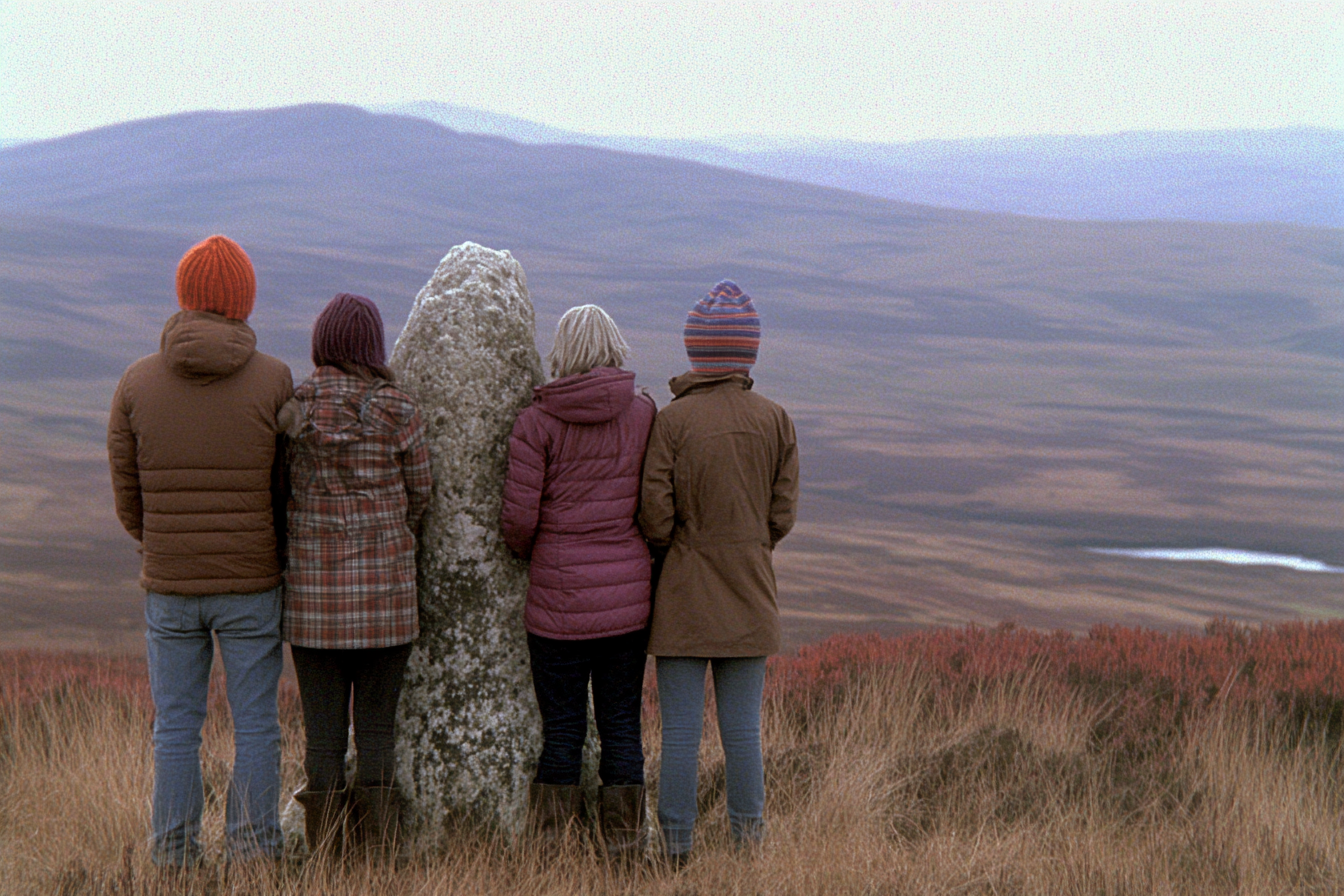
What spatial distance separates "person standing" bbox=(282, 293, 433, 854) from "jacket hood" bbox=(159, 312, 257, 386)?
256 millimetres

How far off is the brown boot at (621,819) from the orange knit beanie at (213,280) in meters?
2.31

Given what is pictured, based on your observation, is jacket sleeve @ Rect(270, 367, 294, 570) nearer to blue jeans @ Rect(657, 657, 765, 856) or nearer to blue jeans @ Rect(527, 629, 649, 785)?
blue jeans @ Rect(527, 629, 649, 785)

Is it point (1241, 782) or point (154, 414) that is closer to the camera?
point (154, 414)

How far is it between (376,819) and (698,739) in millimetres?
1304

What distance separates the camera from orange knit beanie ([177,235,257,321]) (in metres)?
4.04

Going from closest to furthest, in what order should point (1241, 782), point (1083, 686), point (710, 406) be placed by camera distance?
point (710, 406) < point (1241, 782) < point (1083, 686)

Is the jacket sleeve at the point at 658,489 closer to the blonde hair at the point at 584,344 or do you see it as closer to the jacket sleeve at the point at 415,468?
the blonde hair at the point at 584,344

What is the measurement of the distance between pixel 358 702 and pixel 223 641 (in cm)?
55

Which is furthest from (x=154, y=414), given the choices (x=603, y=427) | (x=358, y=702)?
(x=603, y=427)

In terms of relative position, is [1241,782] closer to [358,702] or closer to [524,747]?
[524,747]

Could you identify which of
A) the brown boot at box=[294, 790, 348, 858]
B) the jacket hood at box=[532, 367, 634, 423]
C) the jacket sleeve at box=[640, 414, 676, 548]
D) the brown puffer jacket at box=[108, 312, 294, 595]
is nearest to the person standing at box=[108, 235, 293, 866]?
the brown puffer jacket at box=[108, 312, 294, 595]

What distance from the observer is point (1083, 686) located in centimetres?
761

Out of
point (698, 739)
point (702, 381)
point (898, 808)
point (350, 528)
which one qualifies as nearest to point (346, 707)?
point (350, 528)

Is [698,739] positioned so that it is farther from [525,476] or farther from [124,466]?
[124,466]
